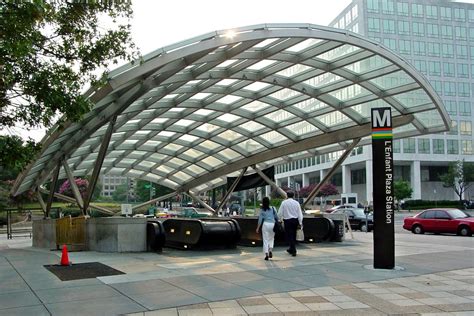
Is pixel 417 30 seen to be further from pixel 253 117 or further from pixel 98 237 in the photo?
pixel 98 237

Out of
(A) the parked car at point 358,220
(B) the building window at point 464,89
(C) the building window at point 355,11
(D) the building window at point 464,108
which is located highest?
(C) the building window at point 355,11

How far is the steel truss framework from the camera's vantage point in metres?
16.0

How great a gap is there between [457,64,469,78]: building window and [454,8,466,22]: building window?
336 inches

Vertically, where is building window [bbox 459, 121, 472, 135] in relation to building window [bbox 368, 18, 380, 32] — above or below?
below

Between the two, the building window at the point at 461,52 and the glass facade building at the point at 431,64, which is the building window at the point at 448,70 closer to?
the glass facade building at the point at 431,64

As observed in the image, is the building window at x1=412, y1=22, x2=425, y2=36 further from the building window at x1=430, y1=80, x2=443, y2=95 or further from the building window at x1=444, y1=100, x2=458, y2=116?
the building window at x1=444, y1=100, x2=458, y2=116

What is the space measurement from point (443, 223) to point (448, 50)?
6312 centimetres

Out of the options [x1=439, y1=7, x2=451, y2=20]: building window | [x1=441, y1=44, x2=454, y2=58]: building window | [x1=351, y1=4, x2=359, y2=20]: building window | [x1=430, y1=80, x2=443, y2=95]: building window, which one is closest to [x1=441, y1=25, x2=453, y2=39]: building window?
[x1=439, y1=7, x2=451, y2=20]: building window

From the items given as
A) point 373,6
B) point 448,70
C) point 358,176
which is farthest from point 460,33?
point 358,176

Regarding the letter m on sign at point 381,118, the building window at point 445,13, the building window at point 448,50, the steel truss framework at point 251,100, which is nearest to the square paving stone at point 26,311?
the letter m on sign at point 381,118

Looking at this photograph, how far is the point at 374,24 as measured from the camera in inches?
2849

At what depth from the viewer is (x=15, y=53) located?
6648mm

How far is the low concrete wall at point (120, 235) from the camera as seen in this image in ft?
49.8

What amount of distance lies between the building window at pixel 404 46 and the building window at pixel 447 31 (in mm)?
7737
